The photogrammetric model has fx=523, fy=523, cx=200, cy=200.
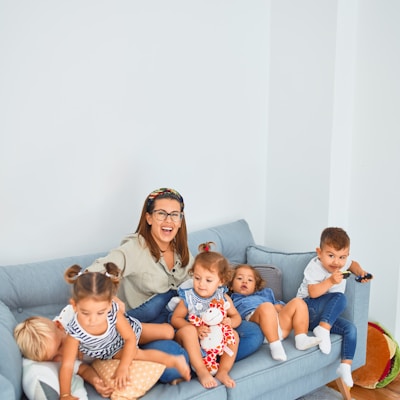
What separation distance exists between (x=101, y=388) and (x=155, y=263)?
711mm

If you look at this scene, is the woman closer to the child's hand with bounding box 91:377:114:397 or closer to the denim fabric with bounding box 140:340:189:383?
the denim fabric with bounding box 140:340:189:383

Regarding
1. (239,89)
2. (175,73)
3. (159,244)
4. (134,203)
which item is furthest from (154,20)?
(159,244)

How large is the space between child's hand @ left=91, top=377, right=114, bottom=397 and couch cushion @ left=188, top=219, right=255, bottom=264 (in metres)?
1.12

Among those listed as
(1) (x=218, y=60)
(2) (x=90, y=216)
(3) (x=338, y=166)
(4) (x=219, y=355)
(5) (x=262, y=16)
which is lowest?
(4) (x=219, y=355)

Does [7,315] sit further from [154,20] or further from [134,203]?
[154,20]

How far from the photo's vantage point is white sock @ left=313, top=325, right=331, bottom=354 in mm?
2457

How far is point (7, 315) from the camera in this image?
Result: 2.06 m

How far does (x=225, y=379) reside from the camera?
6.97 feet

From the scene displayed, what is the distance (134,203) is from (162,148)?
36cm

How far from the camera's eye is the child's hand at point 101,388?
6.36 feet

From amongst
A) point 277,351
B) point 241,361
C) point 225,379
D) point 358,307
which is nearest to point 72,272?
point 225,379

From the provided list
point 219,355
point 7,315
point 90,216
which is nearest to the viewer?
point 7,315

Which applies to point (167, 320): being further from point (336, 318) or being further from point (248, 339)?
point (336, 318)

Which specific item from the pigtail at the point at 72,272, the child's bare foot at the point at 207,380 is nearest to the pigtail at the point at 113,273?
the pigtail at the point at 72,272
